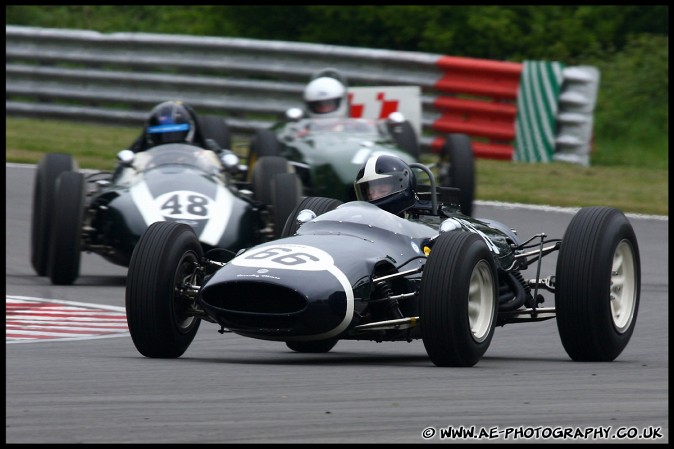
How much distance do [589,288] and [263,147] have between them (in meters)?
7.76

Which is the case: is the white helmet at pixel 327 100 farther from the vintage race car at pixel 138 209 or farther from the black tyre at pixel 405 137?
the vintage race car at pixel 138 209

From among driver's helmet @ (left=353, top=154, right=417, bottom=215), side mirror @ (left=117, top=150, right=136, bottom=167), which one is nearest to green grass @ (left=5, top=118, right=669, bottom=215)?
side mirror @ (left=117, top=150, right=136, bottom=167)

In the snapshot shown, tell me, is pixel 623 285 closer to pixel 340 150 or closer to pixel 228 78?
pixel 340 150

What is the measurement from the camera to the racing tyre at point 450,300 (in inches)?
287

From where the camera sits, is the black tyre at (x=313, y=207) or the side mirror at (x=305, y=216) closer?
the side mirror at (x=305, y=216)

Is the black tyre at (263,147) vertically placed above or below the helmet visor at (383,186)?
below

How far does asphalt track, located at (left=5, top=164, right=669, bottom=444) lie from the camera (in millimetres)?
5406

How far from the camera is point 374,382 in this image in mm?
6777

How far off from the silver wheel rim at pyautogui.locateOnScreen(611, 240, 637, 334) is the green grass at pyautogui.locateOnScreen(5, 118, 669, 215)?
299 inches

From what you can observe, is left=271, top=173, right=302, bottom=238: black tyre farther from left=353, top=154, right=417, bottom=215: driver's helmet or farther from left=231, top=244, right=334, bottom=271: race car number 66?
left=231, top=244, right=334, bottom=271: race car number 66

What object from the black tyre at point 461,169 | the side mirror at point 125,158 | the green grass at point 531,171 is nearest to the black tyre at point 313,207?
the side mirror at point 125,158

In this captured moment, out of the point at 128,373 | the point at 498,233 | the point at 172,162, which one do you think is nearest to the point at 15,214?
the point at 172,162

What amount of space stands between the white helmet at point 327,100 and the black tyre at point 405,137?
64cm

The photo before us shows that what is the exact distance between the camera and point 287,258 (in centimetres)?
754
